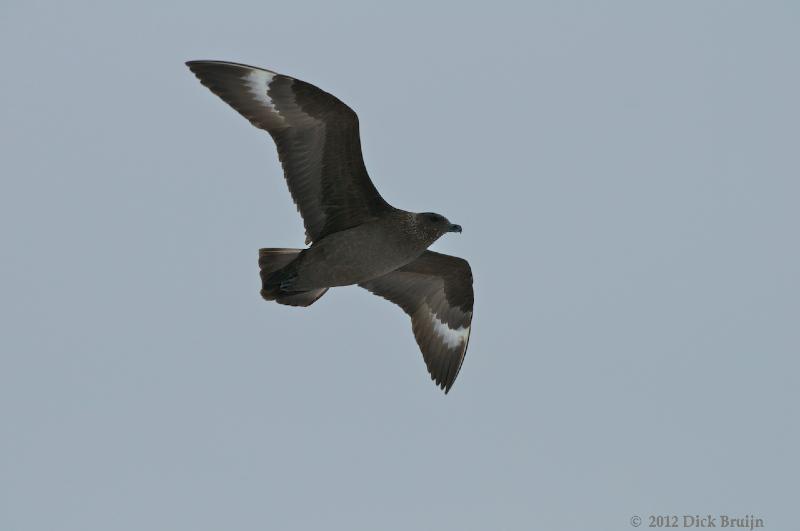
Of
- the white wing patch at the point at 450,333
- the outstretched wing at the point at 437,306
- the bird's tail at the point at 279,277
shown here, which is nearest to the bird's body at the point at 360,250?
the bird's tail at the point at 279,277

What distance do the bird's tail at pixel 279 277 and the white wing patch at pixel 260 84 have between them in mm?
1435

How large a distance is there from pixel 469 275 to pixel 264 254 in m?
2.30

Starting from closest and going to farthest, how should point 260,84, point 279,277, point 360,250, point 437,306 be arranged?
point 260,84 → point 360,250 → point 279,277 → point 437,306

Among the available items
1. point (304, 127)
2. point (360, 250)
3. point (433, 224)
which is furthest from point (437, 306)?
point (304, 127)

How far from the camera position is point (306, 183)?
40.9ft

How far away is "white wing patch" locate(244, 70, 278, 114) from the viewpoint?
1214 cm

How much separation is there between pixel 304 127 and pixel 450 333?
3.05 meters

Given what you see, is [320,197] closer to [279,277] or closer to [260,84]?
[279,277]

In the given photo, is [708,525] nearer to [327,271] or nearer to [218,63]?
[327,271]

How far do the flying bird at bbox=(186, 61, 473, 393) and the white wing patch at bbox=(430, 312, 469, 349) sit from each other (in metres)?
1.11

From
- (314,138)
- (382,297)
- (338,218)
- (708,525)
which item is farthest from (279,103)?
(708,525)

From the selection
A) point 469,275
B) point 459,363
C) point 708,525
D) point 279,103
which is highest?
point 279,103

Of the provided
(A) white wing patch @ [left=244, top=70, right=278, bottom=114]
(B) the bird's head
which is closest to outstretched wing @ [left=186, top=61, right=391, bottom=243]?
(A) white wing patch @ [left=244, top=70, right=278, bottom=114]

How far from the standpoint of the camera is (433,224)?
1262 centimetres
